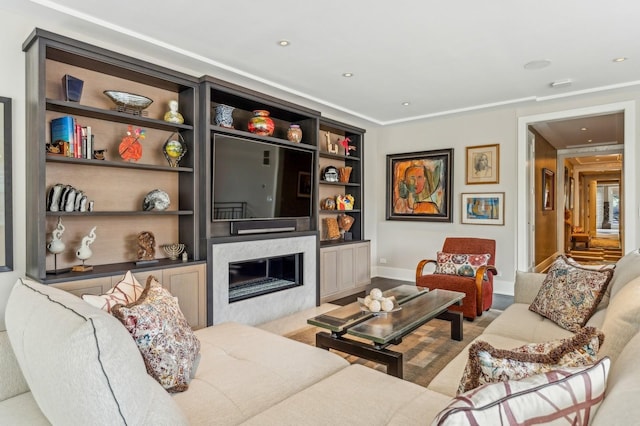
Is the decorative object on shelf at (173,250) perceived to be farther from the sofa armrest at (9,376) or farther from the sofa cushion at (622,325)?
the sofa cushion at (622,325)

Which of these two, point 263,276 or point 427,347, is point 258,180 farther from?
point 427,347

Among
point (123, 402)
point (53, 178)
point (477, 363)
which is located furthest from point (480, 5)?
point (53, 178)

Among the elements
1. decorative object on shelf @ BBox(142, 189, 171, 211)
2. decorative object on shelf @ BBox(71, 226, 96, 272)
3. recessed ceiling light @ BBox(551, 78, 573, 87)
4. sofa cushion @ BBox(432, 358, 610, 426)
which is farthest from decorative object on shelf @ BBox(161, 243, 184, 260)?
recessed ceiling light @ BBox(551, 78, 573, 87)

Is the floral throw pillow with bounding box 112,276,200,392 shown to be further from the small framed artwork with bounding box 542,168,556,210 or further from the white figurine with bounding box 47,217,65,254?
the small framed artwork with bounding box 542,168,556,210

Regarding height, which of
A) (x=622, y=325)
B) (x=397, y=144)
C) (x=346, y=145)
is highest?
(x=397, y=144)

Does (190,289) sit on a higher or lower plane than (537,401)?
lower

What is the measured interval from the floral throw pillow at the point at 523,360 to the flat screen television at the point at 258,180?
2.86 m

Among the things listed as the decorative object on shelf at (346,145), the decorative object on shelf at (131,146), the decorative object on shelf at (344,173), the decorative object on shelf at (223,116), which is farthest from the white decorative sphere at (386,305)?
the decorative object on shelf at (346,145)

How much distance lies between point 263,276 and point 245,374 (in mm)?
2447

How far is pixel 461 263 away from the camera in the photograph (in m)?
4.34

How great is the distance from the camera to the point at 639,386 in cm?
82

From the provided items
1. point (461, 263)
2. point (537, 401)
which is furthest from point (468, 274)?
point (537, 401)

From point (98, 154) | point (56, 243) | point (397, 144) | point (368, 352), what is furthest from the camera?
point (397, 144)

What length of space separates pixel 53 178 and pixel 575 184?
13.3 meters
